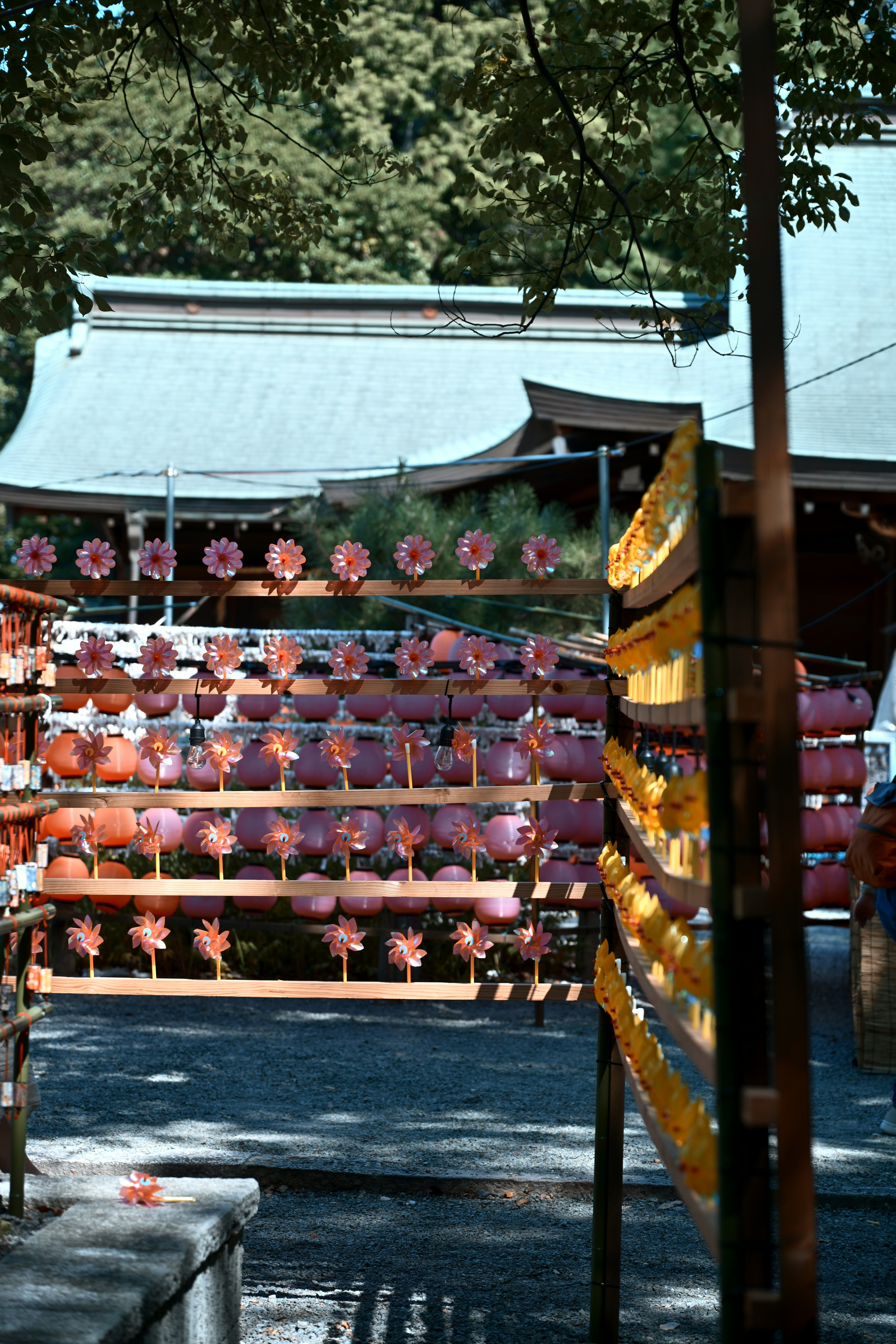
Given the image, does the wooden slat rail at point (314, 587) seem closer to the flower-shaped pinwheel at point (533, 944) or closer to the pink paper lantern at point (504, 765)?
the flower-shaped pinwheel at point (533, 944)

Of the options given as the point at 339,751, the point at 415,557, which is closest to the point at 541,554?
the point at 415,557

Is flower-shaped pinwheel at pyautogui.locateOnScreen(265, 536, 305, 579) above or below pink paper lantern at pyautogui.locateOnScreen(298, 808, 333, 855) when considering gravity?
above

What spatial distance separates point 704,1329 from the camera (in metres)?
3.23

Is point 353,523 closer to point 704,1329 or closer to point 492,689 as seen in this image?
point 492,689

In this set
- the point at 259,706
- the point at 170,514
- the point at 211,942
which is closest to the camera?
the point at 211,942

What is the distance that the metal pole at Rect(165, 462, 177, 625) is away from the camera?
10680mm

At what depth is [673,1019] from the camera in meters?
1.98

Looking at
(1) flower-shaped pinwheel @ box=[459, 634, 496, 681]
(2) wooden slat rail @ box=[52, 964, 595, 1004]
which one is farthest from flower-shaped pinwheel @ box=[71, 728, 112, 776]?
(1) flower-shaped pinwheel @ box=[459, 634, 496, 681]

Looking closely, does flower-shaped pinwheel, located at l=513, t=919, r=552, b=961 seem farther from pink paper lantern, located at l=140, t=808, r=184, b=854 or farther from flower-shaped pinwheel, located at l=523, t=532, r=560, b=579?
pink paper lantern, located at l=140, t=808, r=184, b=854

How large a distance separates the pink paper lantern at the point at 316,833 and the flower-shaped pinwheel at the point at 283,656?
2.44 meters

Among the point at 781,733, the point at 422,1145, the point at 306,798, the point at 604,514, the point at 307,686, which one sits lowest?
the point at 422,1145

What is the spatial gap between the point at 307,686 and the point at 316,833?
2.70m

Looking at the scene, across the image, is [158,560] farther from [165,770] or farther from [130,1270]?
[165,770]

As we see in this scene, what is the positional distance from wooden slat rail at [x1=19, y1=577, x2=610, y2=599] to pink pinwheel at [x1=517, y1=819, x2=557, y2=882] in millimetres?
853
